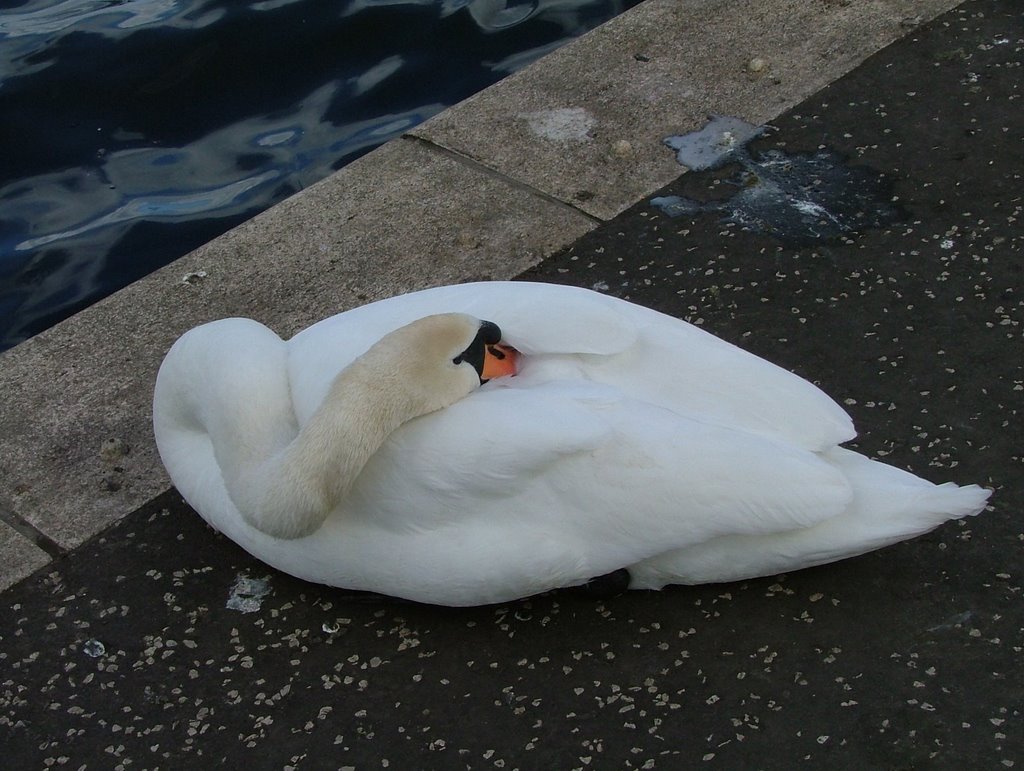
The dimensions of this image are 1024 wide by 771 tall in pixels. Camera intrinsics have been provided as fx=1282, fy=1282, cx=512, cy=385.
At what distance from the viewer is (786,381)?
10.6ft

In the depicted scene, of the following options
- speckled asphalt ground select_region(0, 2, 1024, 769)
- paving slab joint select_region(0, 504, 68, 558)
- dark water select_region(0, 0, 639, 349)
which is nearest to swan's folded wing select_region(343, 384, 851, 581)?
speckled asphalt ground select_region(0, 2, 1024, 769)

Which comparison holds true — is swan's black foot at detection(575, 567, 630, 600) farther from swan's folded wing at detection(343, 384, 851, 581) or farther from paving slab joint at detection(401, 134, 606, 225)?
paving slab joint at detection(401, 134, 606, 225)

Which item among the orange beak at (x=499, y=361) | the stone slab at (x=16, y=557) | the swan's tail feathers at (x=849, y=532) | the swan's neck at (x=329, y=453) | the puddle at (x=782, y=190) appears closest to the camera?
the swan's neck at (x=329, y=453)

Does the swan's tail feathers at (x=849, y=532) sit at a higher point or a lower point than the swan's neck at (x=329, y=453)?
lower

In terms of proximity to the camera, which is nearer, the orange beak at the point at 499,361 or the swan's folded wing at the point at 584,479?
the swan's folded wing at the point at 584,479

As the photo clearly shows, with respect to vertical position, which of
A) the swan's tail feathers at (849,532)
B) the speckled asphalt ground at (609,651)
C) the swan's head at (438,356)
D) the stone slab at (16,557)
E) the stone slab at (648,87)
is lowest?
the speckled asphalt ground at (609,651)

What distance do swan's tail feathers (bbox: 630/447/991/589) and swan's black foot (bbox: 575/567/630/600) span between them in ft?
0.13

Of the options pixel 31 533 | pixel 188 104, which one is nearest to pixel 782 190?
pixel 31 533

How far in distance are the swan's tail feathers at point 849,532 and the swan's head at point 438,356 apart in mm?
650

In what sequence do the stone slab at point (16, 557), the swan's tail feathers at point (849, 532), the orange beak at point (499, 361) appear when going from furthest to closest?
the stone slab at point (16, 557)
the orange beak at point (499, 361)
the swan's tail feathers at point (849, 532)

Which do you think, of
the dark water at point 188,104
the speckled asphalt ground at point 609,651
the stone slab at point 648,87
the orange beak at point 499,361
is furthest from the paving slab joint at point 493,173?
the orange beak at point 499,361

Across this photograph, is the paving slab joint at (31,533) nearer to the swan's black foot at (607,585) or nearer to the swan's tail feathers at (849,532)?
the swan's black foot at (607,585)

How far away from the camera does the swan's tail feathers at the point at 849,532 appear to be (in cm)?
305

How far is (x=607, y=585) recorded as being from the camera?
3.27 metres
